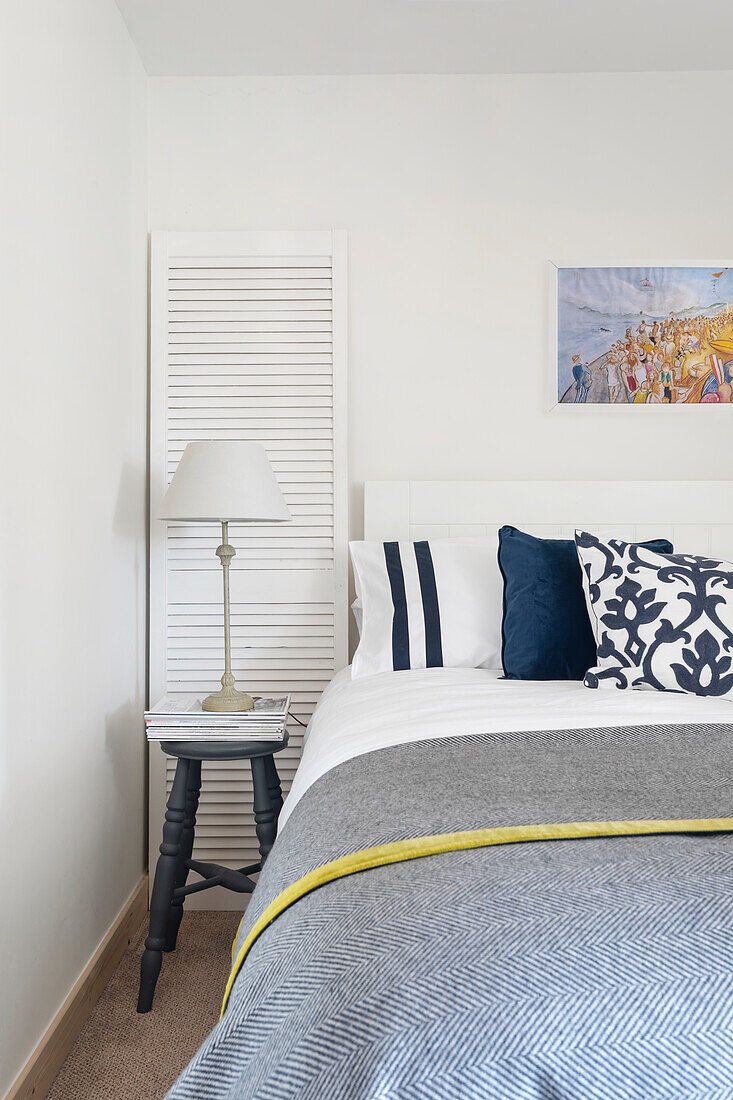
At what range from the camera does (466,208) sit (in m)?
2.65

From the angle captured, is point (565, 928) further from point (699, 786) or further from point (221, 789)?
point (221, 789)

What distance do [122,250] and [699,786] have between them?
2048mm

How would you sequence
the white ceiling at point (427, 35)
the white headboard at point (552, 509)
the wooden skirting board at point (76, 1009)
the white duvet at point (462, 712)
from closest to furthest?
the white duvet at point (462, 712) → the wooden skirting board at point (76, 1009) → the white ceiling at point (427, 35) → the white headboard at point (552, 509)

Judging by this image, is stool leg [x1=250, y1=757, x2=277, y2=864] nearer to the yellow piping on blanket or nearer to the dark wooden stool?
the dark wooden stool

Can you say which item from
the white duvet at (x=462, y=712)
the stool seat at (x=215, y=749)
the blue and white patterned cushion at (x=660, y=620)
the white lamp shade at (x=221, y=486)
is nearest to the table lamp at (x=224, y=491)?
the white lamp shade at (x=221, y=486)

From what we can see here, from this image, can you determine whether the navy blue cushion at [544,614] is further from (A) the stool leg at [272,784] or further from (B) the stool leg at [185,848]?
(B) the stool leg at [185,848]

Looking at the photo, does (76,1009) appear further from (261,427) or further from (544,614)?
(261,427)

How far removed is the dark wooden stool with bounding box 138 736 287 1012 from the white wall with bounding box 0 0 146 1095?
16cm

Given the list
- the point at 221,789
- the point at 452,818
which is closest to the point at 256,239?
the point at 221,789

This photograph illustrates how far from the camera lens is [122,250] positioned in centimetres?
235

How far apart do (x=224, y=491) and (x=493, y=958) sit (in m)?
1.59

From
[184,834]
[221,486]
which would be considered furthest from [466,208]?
[184,834]

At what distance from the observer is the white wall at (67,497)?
1541 mm

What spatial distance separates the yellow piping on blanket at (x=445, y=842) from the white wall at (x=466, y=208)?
182 cm
